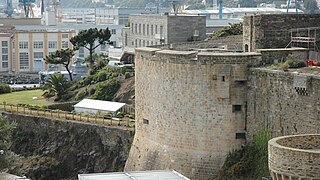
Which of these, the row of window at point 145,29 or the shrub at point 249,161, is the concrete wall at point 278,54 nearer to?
the shrub at point 249,161

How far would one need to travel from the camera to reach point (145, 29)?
66188 mm

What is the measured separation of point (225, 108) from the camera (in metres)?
30.8

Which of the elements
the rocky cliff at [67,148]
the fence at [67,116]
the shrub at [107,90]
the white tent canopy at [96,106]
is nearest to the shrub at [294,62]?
the rocky cliff at [67,148]

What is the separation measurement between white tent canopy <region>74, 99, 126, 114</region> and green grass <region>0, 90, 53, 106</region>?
4.97 m

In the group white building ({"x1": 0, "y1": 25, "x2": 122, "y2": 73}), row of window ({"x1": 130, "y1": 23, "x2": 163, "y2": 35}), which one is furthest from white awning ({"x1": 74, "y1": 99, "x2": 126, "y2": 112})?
white building ({"x1": 0, "y1": 25, "x2": 122, "y2": 73})

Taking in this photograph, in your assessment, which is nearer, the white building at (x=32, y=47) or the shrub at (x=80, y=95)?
the shrub at (x=80, y=95)

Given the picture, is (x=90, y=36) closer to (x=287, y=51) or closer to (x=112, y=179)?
(x=287, y=51)

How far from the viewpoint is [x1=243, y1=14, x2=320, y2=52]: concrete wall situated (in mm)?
33531

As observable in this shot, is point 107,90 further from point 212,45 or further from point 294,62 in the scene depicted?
point 294,62

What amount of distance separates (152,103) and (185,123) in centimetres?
202

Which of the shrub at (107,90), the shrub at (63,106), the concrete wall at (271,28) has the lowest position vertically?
the shrub at (63,106)

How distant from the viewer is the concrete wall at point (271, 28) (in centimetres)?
3353

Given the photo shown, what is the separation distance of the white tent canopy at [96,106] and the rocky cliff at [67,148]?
8.46ft

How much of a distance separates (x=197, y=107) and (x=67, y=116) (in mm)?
15730
